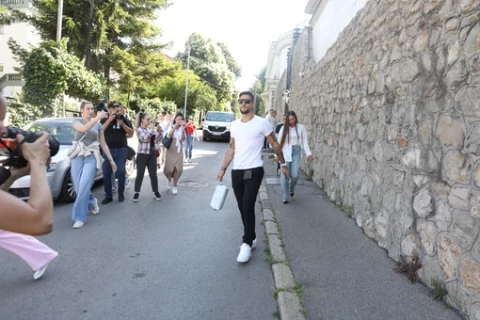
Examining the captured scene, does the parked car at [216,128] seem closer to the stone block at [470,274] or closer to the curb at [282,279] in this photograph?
the curb at [282,279]

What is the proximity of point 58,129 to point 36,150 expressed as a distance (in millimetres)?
6590

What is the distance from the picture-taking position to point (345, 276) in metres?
3.72

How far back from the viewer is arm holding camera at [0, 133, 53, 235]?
5.13 ft

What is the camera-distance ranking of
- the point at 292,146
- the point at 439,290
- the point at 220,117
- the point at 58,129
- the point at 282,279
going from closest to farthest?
the point at 439,290, the point at 282,279, the point at 292,146, the point at 58,129, the point at 220,117

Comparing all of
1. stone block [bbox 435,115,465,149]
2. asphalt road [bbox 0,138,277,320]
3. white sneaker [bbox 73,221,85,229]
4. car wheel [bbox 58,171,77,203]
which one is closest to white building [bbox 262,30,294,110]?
car wheel [bbox 58,171,77,203]

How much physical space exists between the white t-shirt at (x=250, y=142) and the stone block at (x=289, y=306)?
1.56 m

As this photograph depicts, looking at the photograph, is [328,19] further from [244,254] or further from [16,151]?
[16,151]

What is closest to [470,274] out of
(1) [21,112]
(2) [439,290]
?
(2) [439,290]

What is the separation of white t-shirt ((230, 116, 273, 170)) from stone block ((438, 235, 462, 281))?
80.7 inches

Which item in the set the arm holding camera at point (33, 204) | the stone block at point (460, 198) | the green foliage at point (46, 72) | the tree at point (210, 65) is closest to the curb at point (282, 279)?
the stone block at point (460, 198)

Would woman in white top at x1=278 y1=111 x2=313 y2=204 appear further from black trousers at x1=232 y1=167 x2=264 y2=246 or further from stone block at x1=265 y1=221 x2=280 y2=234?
black trousers at x1=232 y1=167 x2=264 y2=246

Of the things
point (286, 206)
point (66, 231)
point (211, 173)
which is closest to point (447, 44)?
point (286, 206)

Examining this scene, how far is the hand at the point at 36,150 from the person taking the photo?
1.80 meters

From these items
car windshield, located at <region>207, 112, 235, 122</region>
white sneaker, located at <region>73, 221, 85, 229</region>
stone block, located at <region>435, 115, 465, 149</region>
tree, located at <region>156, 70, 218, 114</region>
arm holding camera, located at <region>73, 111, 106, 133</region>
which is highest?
tree, located at <region>156, 70, 218, 114</region>
